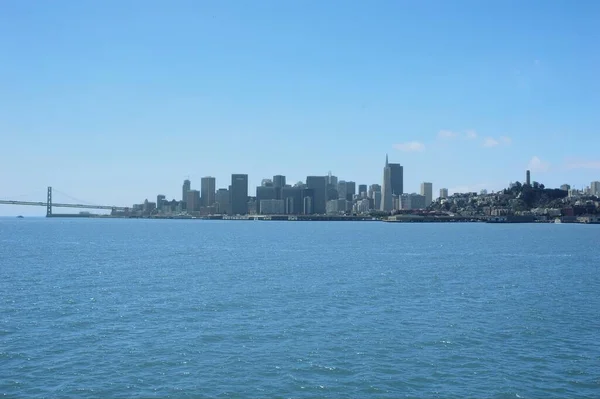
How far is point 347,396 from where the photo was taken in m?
18.1

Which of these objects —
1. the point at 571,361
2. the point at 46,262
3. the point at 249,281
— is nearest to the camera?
the point at 571,361

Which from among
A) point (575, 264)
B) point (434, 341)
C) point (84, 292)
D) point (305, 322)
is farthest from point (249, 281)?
point (575, 264)

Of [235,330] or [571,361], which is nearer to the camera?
[571,361]

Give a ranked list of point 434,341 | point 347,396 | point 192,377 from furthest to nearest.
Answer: point 434,341 < point 192,377 < point 347,396

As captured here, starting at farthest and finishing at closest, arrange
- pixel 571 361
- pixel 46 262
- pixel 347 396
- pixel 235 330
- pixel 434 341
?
1. pixel 46 262
2. pixel 235 330
3. pixel 434 341
4. pixel 571 361
5. pixel 347 396

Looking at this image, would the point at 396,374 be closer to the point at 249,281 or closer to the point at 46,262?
the point at 249,281

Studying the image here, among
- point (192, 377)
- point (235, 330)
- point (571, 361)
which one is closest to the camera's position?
point (192, 377)

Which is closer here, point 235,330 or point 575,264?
point 235,330

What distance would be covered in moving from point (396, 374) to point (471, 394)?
2674 millimetres

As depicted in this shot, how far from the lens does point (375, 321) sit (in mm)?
28500

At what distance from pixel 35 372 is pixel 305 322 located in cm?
1209

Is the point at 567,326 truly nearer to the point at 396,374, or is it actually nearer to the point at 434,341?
the point at 434,341

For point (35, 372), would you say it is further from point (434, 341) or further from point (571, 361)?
point (571, 361)

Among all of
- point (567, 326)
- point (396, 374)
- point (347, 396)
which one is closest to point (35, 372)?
point (347, 396)
